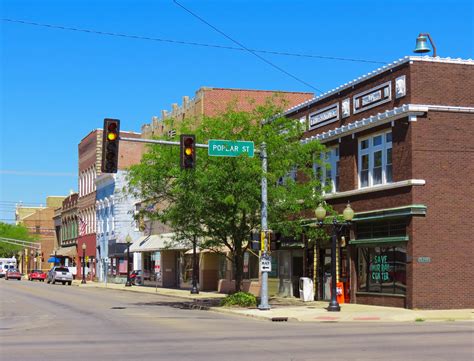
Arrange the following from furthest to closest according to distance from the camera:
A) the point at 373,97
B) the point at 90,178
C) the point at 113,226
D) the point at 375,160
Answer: the point at 90,178 → the point at 113,226 → the point at 373,97 → the point at 375,160

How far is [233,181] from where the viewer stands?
2834cm

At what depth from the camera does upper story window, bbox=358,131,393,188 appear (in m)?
29.0

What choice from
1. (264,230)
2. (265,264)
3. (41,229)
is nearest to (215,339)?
(264,230)

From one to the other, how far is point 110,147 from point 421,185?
1170 centimetres

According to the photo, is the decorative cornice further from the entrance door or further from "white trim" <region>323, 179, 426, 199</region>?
the entrance door

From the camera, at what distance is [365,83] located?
30469 millimetres

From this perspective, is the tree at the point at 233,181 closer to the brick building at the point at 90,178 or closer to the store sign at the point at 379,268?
the store sign at the point at 379,268

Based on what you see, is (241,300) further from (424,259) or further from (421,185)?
(421,185)

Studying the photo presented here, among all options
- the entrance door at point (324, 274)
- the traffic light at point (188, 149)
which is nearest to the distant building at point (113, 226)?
the entrance door at point (324, 274)

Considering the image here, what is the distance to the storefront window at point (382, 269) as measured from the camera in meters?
27.8

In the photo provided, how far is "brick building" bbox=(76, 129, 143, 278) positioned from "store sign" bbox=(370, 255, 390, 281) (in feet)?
151

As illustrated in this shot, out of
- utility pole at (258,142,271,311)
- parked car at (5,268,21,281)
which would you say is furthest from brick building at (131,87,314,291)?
parked car at (5,268,21,281)

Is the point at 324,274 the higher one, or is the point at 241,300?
the point at 324,274

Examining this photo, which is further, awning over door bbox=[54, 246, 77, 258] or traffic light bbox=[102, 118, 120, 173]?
awning over door bbox=[54, 246, 77, 258]
